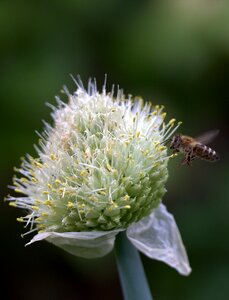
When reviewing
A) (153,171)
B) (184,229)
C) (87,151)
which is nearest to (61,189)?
(87,151)

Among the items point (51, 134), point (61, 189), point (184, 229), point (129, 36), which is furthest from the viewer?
point (129, 36)

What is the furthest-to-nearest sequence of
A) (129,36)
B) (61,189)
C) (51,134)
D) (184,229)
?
(129,36) < (184,229) < (51,134) < (61,189)

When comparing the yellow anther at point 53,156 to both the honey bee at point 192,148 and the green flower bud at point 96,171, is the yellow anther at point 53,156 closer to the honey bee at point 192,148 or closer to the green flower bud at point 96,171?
the green flower bud at point 96,171

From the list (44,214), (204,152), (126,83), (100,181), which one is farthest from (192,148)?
(126,83)

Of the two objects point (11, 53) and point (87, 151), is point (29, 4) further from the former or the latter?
point (87, 151)

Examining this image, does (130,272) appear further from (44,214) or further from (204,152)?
(204,152)

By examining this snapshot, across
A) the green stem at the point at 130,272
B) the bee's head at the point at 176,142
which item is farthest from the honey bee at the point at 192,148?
the green stem at the point at 130,272
